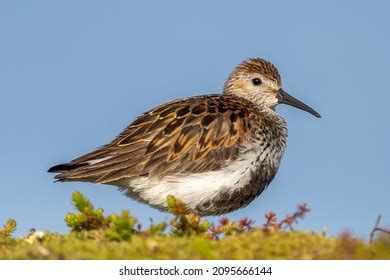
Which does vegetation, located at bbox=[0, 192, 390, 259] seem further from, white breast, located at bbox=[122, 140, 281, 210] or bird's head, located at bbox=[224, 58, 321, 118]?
bird's head, located at bbox=[224, 58, 321, 118]

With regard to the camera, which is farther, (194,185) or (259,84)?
(259,84)

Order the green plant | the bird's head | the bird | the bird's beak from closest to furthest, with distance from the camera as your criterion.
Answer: the green plant → the bird → the bird's head → the bird's beak

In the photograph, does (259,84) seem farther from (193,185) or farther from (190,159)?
(193,185)

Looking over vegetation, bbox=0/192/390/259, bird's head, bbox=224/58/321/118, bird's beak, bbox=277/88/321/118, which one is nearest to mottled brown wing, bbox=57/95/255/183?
bird's head, bbox=224/58/321/118

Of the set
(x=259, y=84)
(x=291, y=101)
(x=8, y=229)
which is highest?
(x=259, y=84)

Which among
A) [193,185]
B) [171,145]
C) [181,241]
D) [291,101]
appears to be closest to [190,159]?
[171,145]

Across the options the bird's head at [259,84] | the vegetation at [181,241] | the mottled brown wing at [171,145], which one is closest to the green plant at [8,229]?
the vegetation at [181,241]
